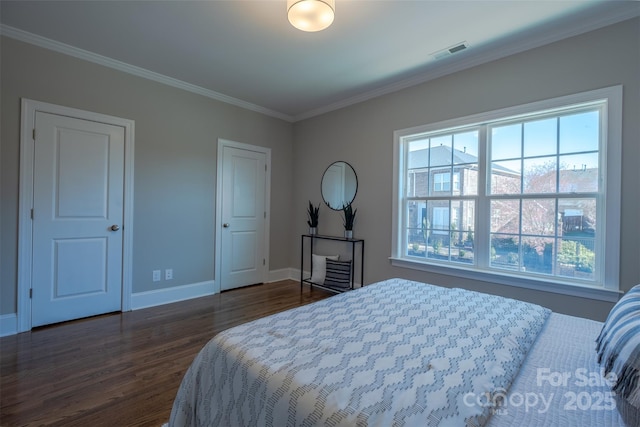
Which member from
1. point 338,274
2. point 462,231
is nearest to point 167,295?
point 338,274

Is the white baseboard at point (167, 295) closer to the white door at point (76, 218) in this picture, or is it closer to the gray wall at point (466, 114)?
the white door at point (76, 218)

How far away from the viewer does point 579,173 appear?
92.5 inches

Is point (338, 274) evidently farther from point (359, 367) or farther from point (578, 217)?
point (359, 367)

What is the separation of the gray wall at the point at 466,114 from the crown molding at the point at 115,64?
116cm

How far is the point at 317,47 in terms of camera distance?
2.64 meters

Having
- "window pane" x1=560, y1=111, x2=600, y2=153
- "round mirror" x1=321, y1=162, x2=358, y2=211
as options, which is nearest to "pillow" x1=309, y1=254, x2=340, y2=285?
"round mirror" x1=321, y1=162, x2=358, y2=211

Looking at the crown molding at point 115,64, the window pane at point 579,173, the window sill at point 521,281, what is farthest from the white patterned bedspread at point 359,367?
the crown molding at point 115,64

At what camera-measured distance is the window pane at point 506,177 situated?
8.71 feet

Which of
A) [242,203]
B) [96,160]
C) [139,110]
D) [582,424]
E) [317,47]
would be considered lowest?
[582,424]

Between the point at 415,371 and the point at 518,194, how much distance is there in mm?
2331

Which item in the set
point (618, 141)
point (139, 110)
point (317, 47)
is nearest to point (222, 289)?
point (139, 110)

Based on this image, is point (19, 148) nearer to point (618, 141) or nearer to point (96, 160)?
point (96, 160)

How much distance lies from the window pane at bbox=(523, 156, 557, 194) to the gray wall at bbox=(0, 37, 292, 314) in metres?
3.26

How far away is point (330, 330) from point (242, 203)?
10.2 feet
